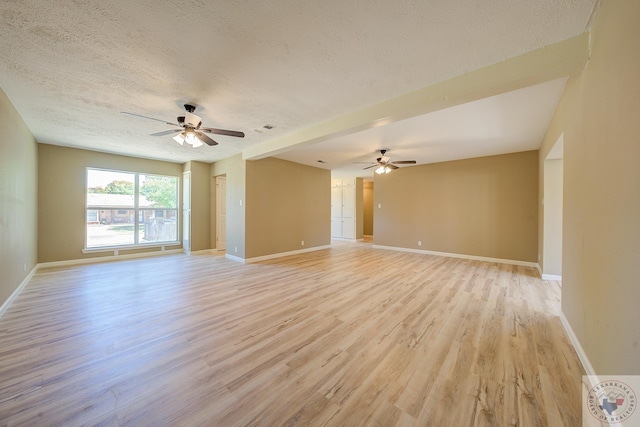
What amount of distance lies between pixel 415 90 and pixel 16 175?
5583mm

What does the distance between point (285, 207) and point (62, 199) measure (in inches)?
193

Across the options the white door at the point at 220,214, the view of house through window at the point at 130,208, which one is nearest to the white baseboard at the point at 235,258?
the white door at the point at 220,214

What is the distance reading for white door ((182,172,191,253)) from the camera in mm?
6703

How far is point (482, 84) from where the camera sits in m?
2.21

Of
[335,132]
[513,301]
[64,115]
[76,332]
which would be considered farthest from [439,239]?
[64,115]

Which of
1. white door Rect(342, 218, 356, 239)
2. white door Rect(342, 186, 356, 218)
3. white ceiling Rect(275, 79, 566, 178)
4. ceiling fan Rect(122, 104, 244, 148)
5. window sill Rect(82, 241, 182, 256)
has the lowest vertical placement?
window sill Rect(82, 241, 182, 256)

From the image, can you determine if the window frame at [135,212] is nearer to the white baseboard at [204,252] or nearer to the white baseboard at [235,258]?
the white baseboard at [204,252]

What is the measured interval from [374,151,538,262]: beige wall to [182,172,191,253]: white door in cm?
570

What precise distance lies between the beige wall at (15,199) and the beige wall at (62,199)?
1.70 ft

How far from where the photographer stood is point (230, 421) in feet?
4.42

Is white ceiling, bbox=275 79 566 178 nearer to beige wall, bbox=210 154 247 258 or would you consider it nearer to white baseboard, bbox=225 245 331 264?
beige wall, bbox=210 154 247 258

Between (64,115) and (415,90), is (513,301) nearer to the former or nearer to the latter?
(415,90)

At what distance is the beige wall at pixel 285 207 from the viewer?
5.72m

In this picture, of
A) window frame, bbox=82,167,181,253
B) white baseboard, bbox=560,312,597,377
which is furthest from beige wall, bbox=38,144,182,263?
white baseboard, bbox=560,312,597,377
